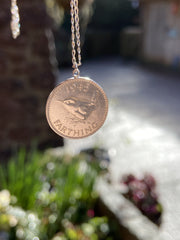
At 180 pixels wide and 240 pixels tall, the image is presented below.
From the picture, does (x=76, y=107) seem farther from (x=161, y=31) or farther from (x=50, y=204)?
(x=161, y=31)

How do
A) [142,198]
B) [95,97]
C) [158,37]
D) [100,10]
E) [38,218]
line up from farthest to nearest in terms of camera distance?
[100,10] → [158,37] → [142,198] → [38,218] → [95,97]

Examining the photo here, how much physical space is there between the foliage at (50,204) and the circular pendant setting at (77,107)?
1.22m

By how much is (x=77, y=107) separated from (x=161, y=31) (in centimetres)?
1129

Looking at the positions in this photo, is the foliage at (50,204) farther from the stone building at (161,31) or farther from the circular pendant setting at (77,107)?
the stone building at (161,31)

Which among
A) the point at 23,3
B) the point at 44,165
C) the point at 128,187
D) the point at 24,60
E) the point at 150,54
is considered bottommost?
the point at 150,54

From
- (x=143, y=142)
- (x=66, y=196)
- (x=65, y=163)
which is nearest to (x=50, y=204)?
(x=66, y=196)

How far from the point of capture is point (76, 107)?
113 centimetres

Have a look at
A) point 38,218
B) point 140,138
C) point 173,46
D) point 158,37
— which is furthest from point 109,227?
point 158,37

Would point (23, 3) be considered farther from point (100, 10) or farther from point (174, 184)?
point (100, 10)

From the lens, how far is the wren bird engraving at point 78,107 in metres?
1.12

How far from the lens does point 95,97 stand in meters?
1.16

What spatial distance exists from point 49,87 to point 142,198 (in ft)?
4.91

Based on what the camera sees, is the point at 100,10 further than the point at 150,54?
Yes

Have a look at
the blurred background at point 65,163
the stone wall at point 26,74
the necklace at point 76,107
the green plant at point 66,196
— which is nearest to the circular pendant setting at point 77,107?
the necklace at point 76,107
